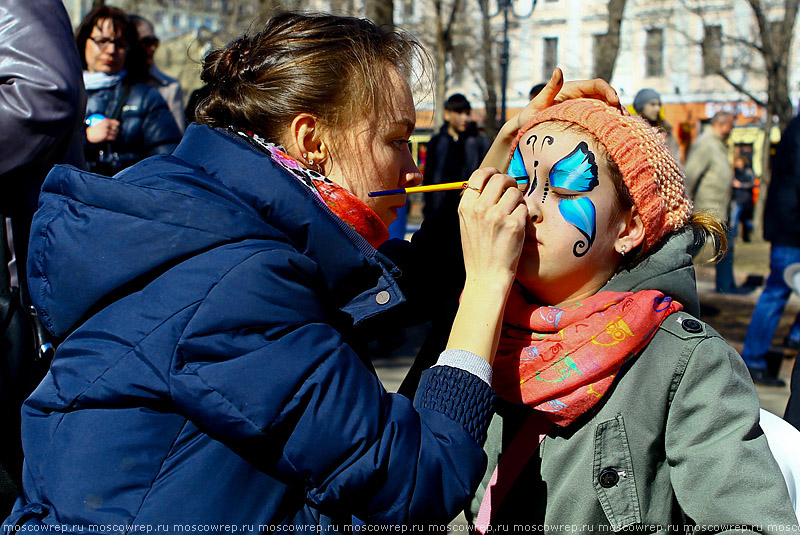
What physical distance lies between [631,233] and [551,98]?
38cm

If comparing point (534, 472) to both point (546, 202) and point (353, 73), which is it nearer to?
point (546, 202)

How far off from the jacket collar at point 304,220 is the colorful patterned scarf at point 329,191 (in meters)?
0.05

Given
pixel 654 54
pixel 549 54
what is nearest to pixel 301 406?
pixel 654 54

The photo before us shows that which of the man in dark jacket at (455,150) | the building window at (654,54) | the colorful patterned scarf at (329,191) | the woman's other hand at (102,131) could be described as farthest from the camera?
the building window at (654,54)

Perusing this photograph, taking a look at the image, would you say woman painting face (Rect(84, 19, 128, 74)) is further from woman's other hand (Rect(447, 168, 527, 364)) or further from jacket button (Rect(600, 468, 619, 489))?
jacket button (Rect(600, 468, 619, 489))

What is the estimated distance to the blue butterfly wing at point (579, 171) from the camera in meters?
1.70

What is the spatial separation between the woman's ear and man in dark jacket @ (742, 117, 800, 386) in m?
4.49

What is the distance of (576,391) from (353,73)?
2.60 ft

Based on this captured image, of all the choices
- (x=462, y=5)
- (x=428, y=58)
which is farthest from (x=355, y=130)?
(x=462, y=5)

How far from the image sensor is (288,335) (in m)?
1.26

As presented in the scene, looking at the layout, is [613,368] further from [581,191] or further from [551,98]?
[551,98]

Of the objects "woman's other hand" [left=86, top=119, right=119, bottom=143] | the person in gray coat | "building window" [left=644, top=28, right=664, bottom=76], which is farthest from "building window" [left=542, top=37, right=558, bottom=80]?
"woman's other hand" [left=86, top=119, right=119, bottom=143]

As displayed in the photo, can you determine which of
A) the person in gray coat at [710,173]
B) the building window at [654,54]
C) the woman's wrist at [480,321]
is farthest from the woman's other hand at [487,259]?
the building window at [654,54]

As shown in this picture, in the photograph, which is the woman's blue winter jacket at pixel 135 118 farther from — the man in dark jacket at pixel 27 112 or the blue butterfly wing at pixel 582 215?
the blue butterfly wing at pixel 582 215
